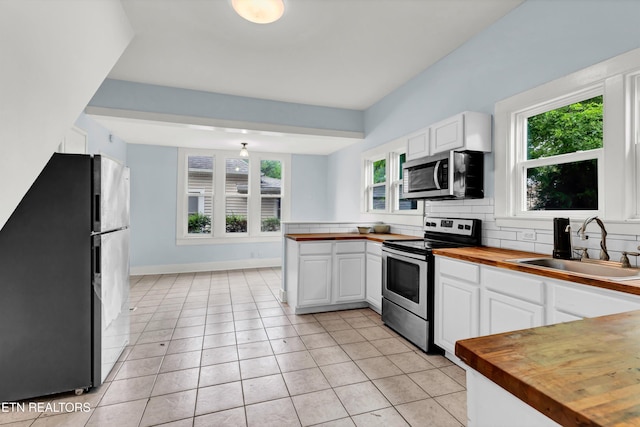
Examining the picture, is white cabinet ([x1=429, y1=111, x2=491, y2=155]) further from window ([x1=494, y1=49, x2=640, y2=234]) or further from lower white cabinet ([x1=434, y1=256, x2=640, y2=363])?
lower white cabinet ([x1=434, y1=256, x2=640, y2=363])

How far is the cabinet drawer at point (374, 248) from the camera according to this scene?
3598 millimetres

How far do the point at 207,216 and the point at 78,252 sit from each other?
4.53 metres

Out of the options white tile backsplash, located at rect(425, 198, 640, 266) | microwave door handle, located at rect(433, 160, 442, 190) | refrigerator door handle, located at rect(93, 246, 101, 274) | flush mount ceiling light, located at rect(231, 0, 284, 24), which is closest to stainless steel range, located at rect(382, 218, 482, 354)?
white tile backsplash, located at rect(425, 198, 640, 266)

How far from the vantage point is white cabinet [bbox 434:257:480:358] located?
2275 mm

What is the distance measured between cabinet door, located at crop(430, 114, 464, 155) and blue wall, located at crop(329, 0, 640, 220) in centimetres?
33

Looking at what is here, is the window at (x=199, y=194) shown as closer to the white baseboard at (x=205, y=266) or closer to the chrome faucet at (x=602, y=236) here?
the white baseboard at (x=205, y=266)

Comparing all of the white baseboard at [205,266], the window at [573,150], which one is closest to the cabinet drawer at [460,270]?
the window at [573,150]

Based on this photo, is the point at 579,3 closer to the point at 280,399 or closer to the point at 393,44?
the point at 393,44

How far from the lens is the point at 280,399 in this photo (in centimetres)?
207

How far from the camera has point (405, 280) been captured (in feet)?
9.86

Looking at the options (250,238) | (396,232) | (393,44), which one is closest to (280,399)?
(396,232)

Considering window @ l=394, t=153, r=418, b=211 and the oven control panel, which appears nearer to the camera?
the oven control panel

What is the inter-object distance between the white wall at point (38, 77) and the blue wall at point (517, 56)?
3.11m

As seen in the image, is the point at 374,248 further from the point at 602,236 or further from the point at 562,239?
the point at 602,236
